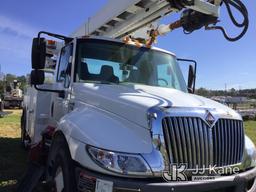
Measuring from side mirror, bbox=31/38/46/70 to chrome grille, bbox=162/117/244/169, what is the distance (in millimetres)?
2456

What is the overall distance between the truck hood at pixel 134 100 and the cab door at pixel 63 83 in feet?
1.47

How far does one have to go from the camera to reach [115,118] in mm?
4730

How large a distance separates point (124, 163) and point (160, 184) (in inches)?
16.0

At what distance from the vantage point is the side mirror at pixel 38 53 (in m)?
5.78

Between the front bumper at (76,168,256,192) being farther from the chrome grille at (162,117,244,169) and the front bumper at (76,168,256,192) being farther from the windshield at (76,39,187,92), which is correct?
the windshield at (76,39,187,92)

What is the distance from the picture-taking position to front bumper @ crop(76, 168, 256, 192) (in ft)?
12.8

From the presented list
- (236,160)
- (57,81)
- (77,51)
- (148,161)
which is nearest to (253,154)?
(236,160)

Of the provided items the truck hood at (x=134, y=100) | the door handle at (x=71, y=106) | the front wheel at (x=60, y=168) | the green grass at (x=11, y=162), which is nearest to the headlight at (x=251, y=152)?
the truck hood at (x=134, y=100)

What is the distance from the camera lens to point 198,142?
4227mm

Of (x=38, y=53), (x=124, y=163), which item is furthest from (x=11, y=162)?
(x=124, y=163)

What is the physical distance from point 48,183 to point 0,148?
21.8ft

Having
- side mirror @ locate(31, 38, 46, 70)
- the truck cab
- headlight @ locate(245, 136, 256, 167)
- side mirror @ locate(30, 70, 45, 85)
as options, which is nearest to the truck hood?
the truck cab

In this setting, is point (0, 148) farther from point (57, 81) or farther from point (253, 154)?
point (253, 154)

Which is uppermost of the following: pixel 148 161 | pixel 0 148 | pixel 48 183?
pixel 148 161
